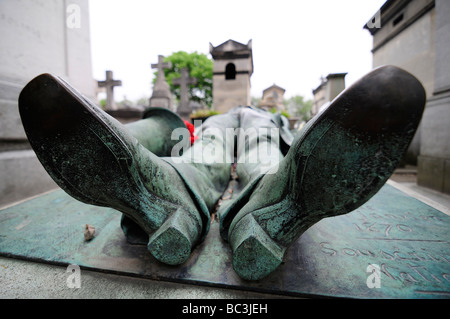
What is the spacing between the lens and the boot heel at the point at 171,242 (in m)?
0.66

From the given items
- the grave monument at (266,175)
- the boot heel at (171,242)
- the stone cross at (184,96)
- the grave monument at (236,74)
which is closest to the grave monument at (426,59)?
the grave monument at (266,175)

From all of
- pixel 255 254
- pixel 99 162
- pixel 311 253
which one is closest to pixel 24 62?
pixel 99 162

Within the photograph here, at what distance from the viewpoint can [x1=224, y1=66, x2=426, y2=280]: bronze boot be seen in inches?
18.4

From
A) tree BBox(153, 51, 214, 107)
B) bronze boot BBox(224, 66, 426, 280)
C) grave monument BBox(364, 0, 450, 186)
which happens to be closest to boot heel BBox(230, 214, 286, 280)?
bronze boot BBox(224, 66, 426, 280)

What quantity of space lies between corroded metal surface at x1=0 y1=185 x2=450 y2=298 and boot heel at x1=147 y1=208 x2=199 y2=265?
0.09 m

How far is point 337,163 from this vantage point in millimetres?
545

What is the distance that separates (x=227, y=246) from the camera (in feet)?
2.95

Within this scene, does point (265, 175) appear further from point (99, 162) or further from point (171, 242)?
point (99, 162)

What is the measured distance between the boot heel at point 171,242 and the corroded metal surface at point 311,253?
0.09 meters

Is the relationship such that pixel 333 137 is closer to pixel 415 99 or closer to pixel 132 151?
pixel 415 99

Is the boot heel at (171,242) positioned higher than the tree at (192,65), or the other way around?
the tree at (192,65)

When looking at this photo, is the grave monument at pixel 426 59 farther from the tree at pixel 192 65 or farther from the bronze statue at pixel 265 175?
the tree at pixel 192 65

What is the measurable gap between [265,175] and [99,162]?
548 millimetres
